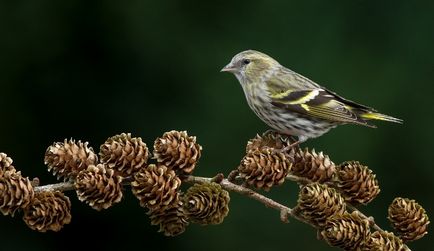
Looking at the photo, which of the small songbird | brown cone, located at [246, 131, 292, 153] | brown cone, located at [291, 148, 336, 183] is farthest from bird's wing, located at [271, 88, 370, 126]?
brown cone, located at [291, 148, 336, 183]

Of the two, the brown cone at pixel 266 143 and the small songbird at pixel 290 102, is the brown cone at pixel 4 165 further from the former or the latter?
the small songbird at pixel 290 102

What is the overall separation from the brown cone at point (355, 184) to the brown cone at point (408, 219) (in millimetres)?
81

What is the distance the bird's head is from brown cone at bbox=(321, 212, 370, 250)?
138 cm

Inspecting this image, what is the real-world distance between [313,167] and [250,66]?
1.18 meters

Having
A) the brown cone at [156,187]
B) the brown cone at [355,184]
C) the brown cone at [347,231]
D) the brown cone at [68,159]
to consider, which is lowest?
the brown cone at [347,231]

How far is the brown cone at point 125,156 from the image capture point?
194cm

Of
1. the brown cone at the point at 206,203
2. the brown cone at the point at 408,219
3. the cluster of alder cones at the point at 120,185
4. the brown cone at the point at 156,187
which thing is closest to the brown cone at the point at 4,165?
the cluster of alder cones at the point at 120,185

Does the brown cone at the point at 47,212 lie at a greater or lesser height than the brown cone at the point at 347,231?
greater

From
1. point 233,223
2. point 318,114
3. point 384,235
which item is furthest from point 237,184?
point 233,223

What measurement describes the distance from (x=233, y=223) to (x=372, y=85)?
4.19ft

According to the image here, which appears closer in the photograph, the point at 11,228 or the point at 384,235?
the point at 384,235

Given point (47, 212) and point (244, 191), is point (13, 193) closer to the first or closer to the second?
point (47, 212)

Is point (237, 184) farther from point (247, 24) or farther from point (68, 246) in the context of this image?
point (247, 24)

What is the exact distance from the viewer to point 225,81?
17.7 feet
